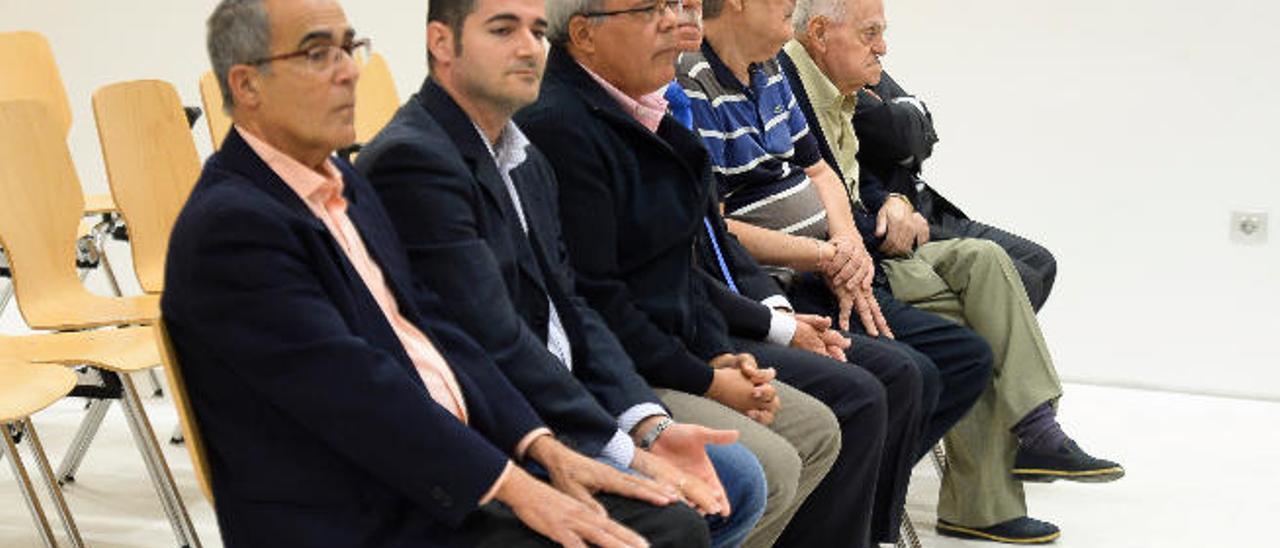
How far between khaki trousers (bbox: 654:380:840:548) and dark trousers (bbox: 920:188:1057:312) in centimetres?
147

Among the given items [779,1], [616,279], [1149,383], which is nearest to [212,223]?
[616,279]

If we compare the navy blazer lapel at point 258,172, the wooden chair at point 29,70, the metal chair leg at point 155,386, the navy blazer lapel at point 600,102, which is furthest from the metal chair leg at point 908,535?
the wooden chair at point 29,70

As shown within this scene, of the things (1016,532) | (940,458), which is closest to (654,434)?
(1016,532)

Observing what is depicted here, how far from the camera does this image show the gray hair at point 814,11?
4.10 metres

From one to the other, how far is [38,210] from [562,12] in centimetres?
135

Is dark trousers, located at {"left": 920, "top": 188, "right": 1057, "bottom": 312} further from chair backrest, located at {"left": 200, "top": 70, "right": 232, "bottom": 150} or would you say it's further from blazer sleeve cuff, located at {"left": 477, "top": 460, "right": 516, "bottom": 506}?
blazer sleeve cuff, located at {"left": 477, "top": 460, "right": 516, "bottom": 506}

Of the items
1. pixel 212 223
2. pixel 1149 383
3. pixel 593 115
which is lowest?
pixel 1149 383

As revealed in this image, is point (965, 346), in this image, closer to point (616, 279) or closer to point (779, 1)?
point (779, 1)

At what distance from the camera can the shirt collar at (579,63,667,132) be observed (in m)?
3.10

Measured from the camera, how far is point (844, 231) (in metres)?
3.88

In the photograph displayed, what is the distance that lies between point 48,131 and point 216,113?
1.72 ft

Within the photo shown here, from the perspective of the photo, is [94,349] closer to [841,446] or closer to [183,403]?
[841,446]

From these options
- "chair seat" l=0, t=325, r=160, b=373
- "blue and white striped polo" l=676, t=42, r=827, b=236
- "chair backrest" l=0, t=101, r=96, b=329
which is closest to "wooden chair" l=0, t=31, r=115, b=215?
"chair backrest" l=0, t=101, r=96, b=329

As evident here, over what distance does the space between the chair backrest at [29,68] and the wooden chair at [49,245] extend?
1.87 metres
